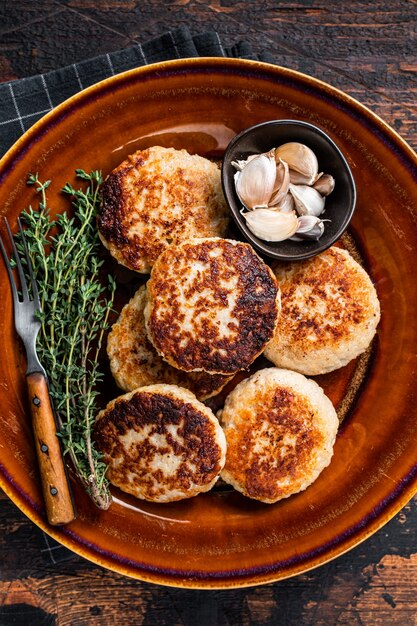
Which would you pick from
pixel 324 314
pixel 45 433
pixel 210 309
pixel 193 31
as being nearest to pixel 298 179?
pixel 324 314

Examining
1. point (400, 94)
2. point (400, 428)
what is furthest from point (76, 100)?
point (400, 428)

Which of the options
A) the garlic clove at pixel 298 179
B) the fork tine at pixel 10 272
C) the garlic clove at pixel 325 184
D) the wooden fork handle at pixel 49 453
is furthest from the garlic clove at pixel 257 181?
the wooden fork handle at pixel 49 453

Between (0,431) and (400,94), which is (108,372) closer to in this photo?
(0,431)

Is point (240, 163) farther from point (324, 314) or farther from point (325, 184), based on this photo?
point (324, 314)

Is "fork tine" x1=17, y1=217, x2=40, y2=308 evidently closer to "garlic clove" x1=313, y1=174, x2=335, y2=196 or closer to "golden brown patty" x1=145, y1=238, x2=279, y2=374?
"golden brown patty" x1=145, y1=238, x2=279, y2=374

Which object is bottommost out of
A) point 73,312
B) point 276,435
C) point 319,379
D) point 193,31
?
point 276,435

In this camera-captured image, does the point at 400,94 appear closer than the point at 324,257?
No

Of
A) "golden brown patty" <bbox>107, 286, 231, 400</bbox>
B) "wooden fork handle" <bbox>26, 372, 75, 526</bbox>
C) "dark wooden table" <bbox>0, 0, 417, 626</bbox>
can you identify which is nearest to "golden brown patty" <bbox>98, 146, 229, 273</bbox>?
"golden brown patty" <bbox>107, 286, 231, 400</bbox>
